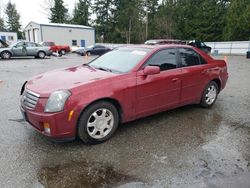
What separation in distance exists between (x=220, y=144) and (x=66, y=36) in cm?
3663

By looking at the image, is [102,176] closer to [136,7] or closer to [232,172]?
[232,172]

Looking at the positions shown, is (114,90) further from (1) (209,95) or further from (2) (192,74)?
(1) (209,95)

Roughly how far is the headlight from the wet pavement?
2.21ft

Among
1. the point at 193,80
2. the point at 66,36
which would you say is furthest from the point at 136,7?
the point at 193,80

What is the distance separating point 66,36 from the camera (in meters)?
37.5

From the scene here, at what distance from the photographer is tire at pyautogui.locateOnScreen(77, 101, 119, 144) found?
358 centimetres

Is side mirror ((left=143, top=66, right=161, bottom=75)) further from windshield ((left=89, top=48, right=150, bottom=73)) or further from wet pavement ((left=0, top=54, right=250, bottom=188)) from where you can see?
wet pavement ((left=0, top=54, right=250, bottom=188))

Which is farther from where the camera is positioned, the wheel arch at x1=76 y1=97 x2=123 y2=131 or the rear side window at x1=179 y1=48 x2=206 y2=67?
the rear side window at x1=179 y1=48 x2=206 y2=67

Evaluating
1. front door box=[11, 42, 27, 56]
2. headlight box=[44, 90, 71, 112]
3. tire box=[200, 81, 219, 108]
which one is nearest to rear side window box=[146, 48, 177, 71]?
tire box=[200, 81, 219, 108]

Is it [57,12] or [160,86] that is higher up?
[57,12]

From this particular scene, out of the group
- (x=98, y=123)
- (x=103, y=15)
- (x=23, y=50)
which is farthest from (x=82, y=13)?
(x=98, y=123)

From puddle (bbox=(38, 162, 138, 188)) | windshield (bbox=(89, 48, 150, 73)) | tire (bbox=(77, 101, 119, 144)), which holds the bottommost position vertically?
puddle (bbox=(38, 162, 138, 188))

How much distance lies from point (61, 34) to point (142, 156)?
3637 centimetres

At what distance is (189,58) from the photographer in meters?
5.14
